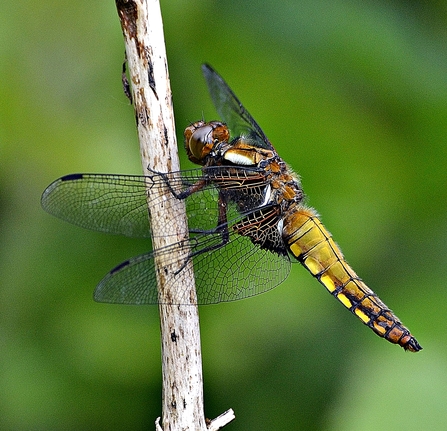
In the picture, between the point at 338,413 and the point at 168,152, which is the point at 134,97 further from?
the point at 338,413

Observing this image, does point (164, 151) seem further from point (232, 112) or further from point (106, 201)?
point (232, 112)

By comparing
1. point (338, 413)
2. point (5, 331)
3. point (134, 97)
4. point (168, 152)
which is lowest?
point (338, 413)

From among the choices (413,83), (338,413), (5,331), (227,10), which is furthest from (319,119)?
(5,331)

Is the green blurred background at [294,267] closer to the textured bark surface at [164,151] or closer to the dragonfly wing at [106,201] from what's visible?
the dragonfly wing at [106,201]

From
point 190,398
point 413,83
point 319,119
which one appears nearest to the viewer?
point 190,398

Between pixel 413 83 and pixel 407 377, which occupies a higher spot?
pixel 413 83

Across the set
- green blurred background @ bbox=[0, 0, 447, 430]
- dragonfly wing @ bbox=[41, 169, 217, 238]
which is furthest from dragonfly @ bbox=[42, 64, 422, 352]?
green blurred background @ bbox=[0, 0, 447, 430]

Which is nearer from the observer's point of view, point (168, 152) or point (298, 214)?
point (168, 152)

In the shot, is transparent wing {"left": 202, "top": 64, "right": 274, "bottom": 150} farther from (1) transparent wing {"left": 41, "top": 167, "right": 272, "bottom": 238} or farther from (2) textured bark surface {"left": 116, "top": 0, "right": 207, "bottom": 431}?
(2) textured bark surface {"left": 116, "top": 0, "right": 207, "bottom": 431}
